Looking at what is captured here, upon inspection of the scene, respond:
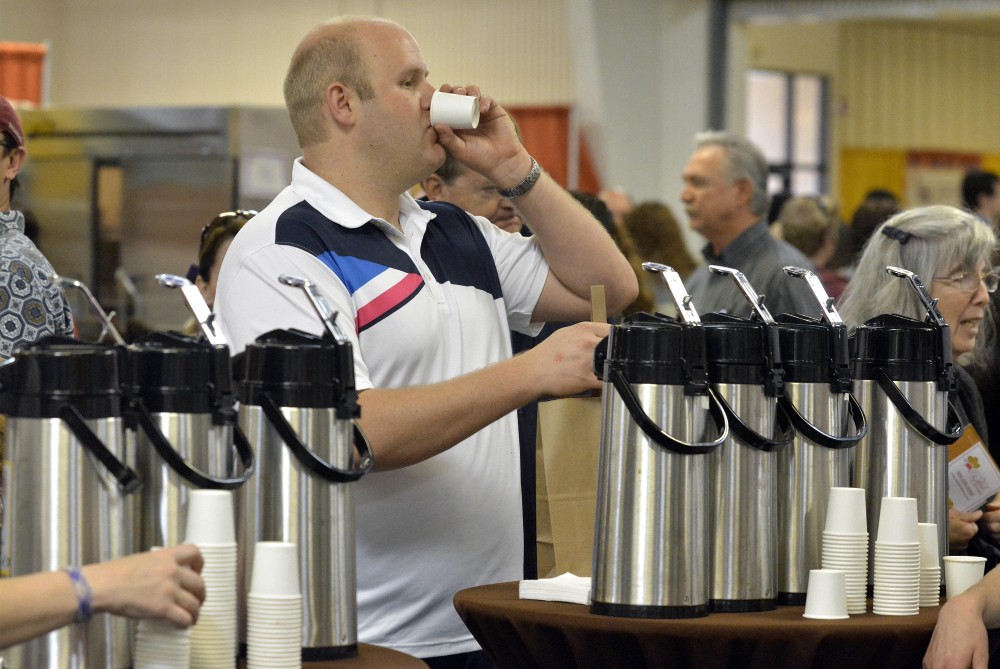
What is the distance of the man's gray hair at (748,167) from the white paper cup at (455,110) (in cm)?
287

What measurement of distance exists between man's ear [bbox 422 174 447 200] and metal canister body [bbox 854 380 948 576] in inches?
61.9

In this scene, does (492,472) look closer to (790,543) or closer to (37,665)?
(790,543)

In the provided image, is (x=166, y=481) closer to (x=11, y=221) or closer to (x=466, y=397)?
(x=466, y=397)

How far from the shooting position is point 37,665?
4.58 ft

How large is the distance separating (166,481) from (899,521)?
942 mm

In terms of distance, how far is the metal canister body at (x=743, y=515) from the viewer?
71.2 inches

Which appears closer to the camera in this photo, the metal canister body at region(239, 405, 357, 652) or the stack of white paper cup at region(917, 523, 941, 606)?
the metal canister body at region(239, 405, 357, 652)

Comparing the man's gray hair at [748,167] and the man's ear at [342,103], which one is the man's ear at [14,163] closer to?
the man's ear at [342,103]

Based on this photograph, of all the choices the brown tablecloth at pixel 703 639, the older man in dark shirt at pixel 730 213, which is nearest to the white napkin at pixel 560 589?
the brown tablecloth at pixel 703 639

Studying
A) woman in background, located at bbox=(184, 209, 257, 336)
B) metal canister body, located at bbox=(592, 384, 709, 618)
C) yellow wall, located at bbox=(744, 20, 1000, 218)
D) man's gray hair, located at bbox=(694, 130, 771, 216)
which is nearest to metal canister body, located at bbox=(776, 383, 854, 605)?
metal canister body, located at bbox=(592, 384, 709, 618)

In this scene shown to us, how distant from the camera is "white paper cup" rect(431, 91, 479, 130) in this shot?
7.00 feet

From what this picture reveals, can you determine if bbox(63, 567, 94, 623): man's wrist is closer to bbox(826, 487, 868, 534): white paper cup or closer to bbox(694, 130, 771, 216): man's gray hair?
bbox(826, 487, 868, 534): white paper cup

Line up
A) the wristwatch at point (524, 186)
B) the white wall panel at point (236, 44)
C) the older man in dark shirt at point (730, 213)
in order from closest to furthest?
the wristwatch at point (524, 186) < the older man in dark shirt at point (730, 213) < the white wall panel at point (236, 44)

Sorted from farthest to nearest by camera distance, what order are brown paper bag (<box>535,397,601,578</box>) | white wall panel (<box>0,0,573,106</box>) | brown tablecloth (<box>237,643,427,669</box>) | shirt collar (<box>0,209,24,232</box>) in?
white wall panel (<box>0,0,573,106</box>) < shirt collar (<box>0,209,24,232</box>) < brown paper bag (<box>535,397,601,578</box>) < brown tablecloth (<box>237,643,427,669</box>)
